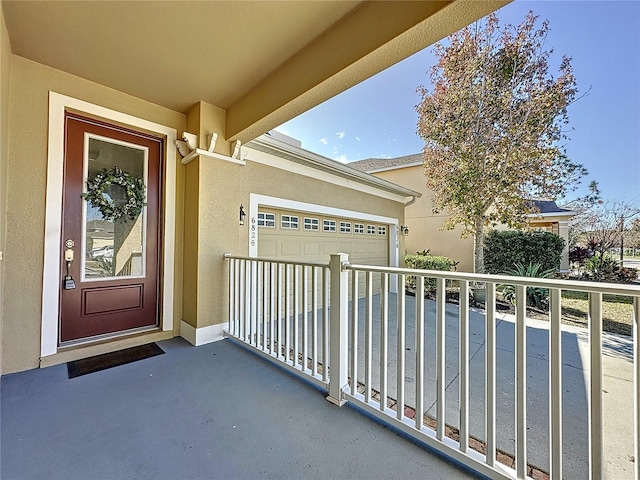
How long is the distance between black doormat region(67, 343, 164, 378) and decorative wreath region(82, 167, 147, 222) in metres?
1.48

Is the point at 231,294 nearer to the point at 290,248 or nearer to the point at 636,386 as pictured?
the point at 290,248

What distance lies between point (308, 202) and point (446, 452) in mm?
3931

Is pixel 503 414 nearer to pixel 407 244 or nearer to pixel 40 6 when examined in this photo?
pixel 40 6

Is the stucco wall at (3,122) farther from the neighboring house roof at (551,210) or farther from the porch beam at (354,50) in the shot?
the neighboring house roof at (551,210)

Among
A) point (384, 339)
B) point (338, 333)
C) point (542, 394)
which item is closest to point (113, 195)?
point (338, 333)

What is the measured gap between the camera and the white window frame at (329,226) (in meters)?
5.40

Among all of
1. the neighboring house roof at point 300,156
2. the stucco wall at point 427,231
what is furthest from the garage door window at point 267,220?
the stucco wall at point 427,231

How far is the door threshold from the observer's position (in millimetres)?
2680

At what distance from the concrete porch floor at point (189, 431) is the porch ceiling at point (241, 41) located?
8.50 ft

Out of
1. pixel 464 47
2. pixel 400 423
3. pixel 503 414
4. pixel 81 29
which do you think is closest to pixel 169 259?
pixel 81 29

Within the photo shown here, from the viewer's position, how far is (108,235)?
3076mm

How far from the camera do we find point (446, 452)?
155cm

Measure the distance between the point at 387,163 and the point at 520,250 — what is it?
6.66 meters

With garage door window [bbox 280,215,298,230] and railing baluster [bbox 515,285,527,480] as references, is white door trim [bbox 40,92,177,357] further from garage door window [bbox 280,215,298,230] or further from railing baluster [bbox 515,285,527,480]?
railing baluster [bbox 515,285,527,480]
